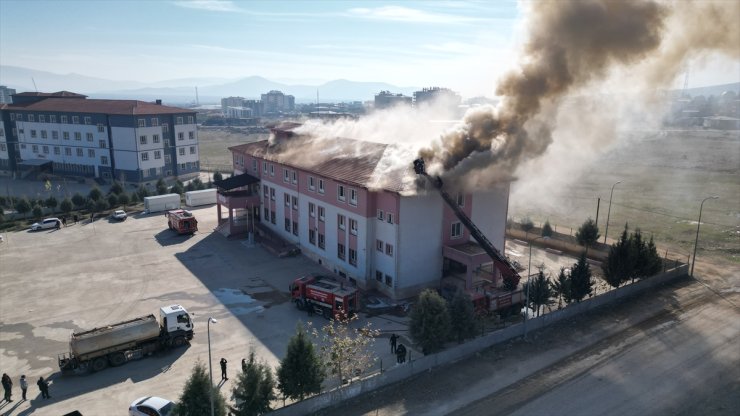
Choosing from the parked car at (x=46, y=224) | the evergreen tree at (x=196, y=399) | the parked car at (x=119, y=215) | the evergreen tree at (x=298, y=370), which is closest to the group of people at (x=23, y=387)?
the evergreen tree at (x=196, y=399)

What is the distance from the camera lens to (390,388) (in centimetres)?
2414

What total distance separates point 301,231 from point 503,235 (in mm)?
17064

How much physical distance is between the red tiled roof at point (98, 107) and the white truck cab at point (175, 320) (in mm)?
56839

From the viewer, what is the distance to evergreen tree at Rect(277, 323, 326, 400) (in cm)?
2155

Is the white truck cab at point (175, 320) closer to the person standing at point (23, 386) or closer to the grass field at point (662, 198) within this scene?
the person standing at point (23, 386)

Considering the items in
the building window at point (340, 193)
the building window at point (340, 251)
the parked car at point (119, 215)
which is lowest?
the parked car at point (119, 215)

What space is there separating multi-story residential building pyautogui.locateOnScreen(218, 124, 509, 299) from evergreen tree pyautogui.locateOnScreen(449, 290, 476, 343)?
7483 mm

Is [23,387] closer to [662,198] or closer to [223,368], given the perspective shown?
[223,368]

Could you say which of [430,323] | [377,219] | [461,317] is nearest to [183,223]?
[377,219]

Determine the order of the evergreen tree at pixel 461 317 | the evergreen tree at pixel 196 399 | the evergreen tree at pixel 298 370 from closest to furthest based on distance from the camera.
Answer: the evergreen tree at pixel 196 399
the evergreen tree at pixel 298 370
the evergreen tree at pixel 461 317

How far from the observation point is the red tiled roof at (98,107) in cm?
7812

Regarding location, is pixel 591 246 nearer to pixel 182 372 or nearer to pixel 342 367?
pixel 342 367

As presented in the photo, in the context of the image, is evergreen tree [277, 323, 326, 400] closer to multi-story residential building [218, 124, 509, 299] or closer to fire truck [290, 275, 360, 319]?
fire truck [290, 275, 360, 319]

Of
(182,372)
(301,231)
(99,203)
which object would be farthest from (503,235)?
(99,203)
